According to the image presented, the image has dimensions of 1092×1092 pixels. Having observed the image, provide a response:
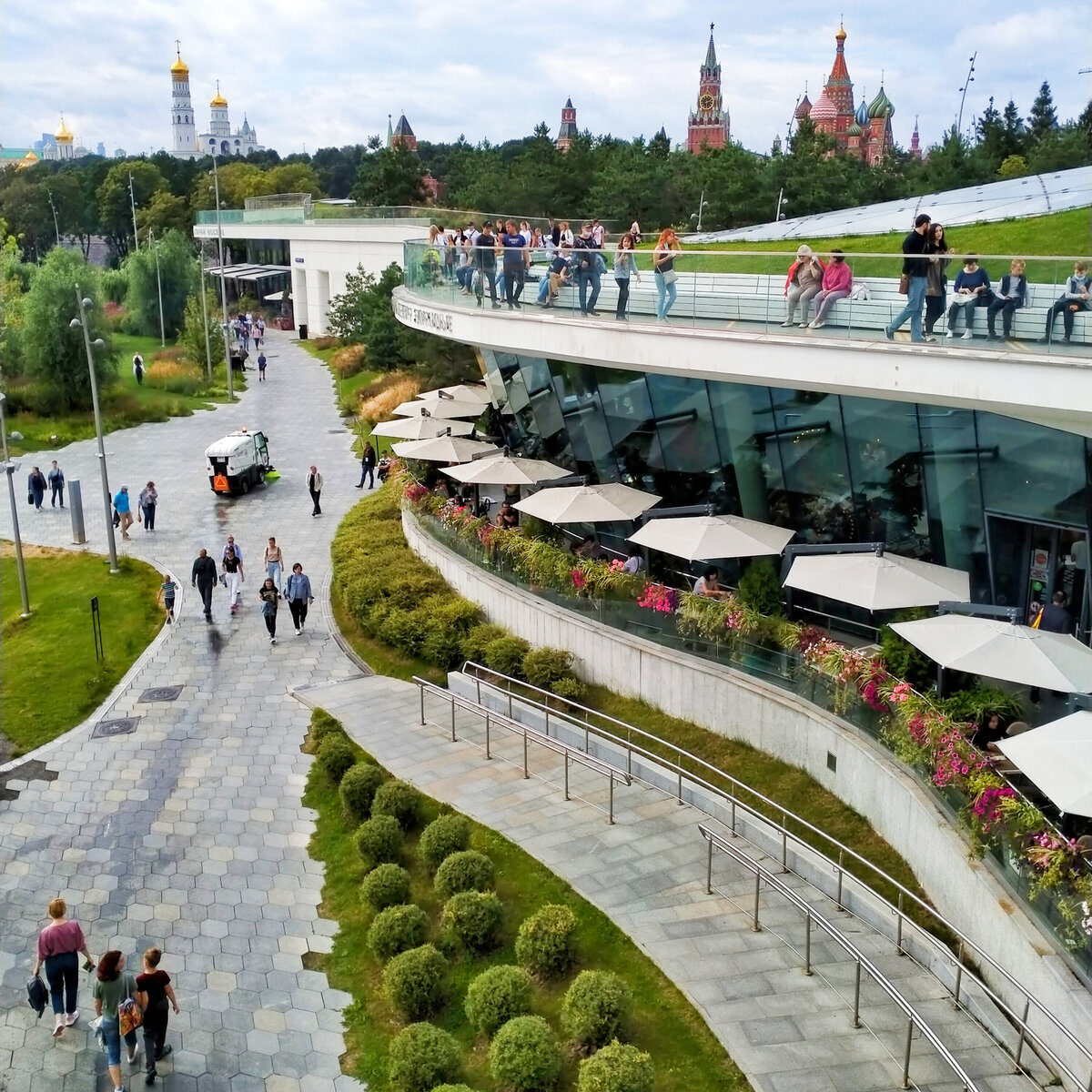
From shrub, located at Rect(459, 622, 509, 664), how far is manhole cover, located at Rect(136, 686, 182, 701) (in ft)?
16.4

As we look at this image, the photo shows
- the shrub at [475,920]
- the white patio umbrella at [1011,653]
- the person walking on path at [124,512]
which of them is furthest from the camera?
the person walking on path at [124,512]

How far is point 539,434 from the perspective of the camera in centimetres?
2608

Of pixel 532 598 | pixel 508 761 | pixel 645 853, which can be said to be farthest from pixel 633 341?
pixel 645 853

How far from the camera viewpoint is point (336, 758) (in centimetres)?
1591

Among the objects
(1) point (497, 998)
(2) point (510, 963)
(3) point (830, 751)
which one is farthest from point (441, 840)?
(3) point (830, 751)

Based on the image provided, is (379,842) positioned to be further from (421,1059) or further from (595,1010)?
(595,1010)

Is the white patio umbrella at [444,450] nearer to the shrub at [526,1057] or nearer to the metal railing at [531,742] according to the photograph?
the metal railing at [531,742]

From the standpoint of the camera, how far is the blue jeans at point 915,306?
13.9 meters

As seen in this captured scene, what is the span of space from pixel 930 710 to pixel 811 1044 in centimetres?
443

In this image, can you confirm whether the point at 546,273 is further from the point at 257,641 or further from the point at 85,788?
the point at 85,788

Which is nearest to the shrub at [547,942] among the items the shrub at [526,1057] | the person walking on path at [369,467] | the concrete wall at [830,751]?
the shrub at [526,1057]

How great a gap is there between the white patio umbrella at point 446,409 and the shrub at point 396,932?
19.0m

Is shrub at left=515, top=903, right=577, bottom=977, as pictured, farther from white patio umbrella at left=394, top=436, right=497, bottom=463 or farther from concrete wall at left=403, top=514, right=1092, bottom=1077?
white patio umbrella at left=394, top=436, right=497, bottom=463

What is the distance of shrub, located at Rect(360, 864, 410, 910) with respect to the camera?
41.5 ft
